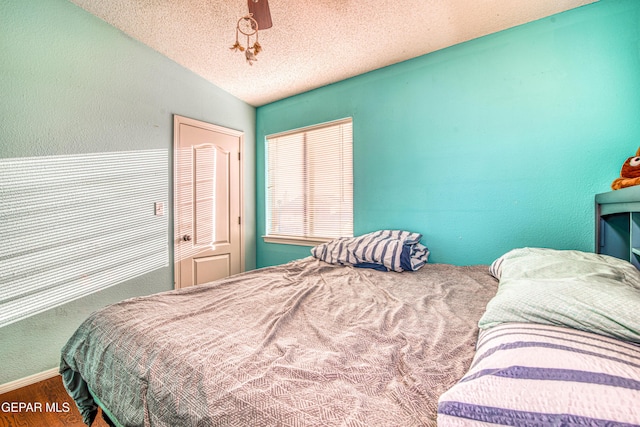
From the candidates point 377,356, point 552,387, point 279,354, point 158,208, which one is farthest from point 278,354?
point 158,208

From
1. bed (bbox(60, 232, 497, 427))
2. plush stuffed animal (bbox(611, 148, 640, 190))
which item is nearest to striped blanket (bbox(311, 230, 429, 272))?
bed (bbox(60, 232, 497, 427))

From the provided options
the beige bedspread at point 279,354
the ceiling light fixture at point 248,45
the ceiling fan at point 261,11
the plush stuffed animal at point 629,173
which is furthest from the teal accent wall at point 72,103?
the plush stuffed animal at point 629,173

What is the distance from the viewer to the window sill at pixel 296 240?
292 centimetres

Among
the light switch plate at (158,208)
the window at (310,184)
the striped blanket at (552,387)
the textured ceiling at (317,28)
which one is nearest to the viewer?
the striped blanket at (552,387)

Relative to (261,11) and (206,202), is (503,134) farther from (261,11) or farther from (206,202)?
(206,202)

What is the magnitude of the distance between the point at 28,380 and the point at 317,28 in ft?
10.4

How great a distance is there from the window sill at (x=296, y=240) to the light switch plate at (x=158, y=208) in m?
1.21

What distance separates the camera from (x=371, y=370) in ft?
2.34

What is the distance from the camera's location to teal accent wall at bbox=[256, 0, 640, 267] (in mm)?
1733

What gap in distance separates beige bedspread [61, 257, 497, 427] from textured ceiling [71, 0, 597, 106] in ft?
6.06

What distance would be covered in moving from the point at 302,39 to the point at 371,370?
239 cm

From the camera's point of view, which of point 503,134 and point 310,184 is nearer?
point 503,134

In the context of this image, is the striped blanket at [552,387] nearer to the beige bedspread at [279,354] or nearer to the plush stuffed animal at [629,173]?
the beige bedspread at [279,354]

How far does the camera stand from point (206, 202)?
293 cm
